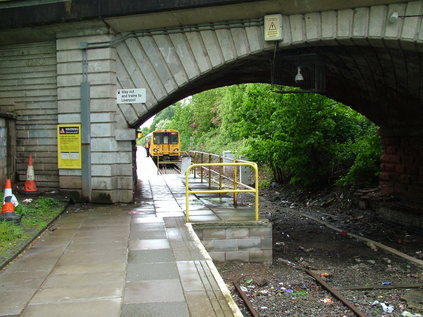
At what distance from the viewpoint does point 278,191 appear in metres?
19.2

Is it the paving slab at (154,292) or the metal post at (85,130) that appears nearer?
the paving slab at (154,292)

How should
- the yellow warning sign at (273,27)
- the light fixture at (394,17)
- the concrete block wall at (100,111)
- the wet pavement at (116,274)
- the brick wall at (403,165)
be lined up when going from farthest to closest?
the brick wall at (403,165) → the concrete block wall at (100,111) → the yellow warning sign at (273,27) → the light fixture at (394,17) → the wet pavement at (116,274)

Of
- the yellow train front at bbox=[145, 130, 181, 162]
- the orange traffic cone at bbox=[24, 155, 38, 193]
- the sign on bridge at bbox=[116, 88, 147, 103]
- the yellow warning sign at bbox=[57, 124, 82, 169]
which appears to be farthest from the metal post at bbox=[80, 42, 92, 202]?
the yellow train front at bbox=[145, 130, 181, 162]

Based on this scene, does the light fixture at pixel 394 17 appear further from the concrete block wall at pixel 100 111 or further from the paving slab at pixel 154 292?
the paving slab at pixel 154 292

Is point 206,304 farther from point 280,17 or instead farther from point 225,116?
point 225,116

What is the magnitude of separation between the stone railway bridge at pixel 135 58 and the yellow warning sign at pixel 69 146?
0.54 feet

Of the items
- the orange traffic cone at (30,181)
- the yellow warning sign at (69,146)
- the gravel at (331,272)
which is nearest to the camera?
the gravel at (331,272)

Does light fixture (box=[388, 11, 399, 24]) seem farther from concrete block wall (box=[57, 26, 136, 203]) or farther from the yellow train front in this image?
the yellow train front

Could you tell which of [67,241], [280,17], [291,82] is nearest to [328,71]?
[291,82]

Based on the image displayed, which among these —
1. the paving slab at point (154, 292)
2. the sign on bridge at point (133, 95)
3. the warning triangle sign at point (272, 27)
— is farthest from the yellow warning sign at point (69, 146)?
the paving slab at point (154, 292)

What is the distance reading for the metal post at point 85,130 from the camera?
9.98 m

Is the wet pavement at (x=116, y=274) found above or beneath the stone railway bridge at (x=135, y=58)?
beneath

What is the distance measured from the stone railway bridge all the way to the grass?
1081 mm

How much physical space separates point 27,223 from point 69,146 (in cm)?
308
